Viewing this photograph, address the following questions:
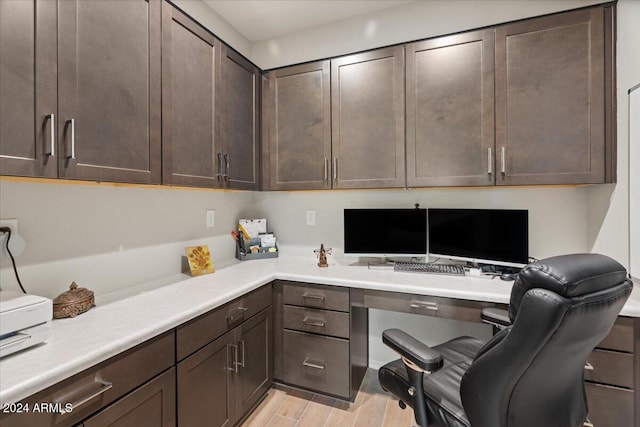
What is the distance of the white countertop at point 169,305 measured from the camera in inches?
34.2

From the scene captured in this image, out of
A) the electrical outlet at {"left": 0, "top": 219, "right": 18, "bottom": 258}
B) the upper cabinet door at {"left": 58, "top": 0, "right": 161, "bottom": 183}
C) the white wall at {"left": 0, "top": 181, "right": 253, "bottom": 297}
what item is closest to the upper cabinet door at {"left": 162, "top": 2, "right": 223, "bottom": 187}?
the upper cabinet door at {"left": 58, "top": 0, "right": 161, "bottom": 183}

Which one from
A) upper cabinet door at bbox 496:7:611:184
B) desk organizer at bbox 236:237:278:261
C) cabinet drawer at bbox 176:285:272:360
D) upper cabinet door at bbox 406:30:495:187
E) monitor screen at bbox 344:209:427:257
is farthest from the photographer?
desk organizer at bbox 236:237:278:261

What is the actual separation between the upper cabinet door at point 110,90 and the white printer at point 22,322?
17.7 inches

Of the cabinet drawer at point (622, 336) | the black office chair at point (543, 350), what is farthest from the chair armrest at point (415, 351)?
the cabinet drawer at point (622, 336)

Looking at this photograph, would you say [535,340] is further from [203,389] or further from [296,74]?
[296,74]

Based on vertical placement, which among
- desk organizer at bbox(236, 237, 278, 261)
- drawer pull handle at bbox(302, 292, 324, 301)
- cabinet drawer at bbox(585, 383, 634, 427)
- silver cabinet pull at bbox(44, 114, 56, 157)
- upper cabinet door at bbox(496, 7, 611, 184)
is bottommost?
cabinet drawer at bbox(585, 383, 634, 427)

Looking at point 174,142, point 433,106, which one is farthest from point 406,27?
point 174,142

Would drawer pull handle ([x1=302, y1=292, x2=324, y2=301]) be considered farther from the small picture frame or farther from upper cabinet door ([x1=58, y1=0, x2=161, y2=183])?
A: upper cabinet door ([x1=58, y1=0, x2=161, y2=183])

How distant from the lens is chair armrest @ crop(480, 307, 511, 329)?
4.54 ft

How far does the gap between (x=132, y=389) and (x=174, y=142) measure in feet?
3.74

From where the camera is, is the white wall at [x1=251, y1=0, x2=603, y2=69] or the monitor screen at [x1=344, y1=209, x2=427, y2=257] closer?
the white wall at [x1=251, y1=0, x2=603, y2=69]

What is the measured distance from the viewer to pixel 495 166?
1.74m

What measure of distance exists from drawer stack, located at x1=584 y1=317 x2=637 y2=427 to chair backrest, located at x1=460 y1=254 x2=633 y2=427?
52 cm

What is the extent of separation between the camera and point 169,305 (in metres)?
1.37
